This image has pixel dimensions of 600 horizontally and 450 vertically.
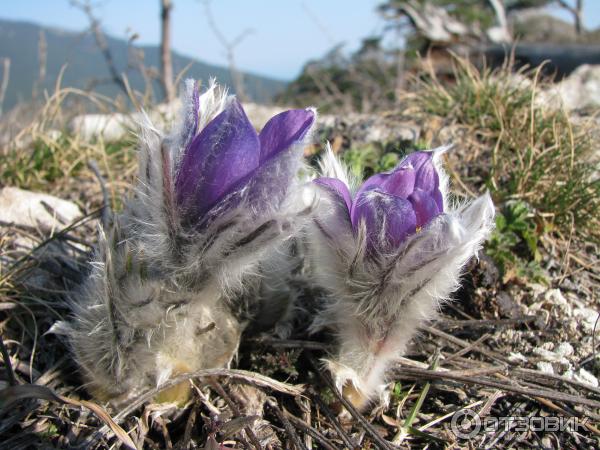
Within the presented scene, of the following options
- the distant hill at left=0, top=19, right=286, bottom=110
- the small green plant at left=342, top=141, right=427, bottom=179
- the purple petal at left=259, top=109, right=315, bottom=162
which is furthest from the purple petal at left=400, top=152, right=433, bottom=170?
the distant hill at left=0, top=19, right=286, bottom=110

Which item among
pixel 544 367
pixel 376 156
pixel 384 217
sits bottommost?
pixel 544 367

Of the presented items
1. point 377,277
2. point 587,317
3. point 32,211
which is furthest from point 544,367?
point 32,211

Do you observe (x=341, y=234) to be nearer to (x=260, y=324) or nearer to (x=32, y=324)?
(x=260, y=324)

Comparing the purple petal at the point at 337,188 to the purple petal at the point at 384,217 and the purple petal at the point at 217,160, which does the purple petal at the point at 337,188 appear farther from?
the purple petal at the point at 217,160

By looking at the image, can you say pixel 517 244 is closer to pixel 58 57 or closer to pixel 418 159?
pixel 418 159

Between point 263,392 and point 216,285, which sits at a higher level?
point 216,285

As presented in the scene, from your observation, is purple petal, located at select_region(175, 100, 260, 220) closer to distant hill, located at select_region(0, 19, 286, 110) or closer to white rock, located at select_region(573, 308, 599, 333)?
white rock, located at select_region(573, 308, 599, 333)

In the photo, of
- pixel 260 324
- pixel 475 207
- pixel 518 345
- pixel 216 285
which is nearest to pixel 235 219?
pixel 216 285
